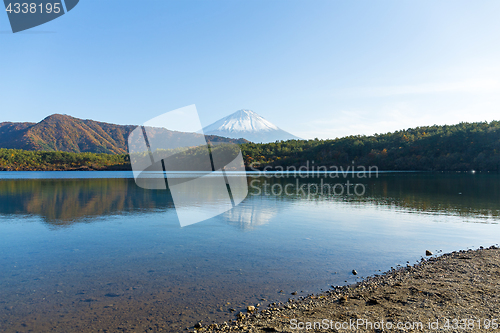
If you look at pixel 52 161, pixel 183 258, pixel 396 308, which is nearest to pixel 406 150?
pixel 183 258

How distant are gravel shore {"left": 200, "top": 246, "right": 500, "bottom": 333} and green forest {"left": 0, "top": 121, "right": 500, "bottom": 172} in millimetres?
106497

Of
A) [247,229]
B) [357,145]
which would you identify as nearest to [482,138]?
[357,145]

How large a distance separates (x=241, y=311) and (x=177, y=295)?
1.37 m

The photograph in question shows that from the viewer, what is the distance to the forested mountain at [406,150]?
9838 centimetres

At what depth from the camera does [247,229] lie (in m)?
12.2

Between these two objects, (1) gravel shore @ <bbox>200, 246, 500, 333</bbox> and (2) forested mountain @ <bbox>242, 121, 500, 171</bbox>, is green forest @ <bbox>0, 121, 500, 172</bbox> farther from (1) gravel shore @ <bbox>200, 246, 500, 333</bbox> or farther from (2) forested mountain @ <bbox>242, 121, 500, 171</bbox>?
(1) gravel shore @ <bbox>200, 246, 500, 333</bbox>

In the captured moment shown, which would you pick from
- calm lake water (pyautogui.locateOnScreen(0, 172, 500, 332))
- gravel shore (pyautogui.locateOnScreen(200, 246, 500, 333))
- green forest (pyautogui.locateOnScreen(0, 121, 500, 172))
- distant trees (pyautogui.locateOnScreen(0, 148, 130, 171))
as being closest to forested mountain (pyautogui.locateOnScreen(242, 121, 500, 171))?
green forest (pyautogui.locateOnScreen(0, 121, 500, 172))

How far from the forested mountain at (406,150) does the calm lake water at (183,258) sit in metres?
101

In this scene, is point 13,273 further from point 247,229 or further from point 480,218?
point 480,218

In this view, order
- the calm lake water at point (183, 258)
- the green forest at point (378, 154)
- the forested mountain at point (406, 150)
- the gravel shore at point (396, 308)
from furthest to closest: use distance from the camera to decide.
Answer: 1. the green forest at point (378, 154)
2. the forested mountain at point (406, 150)
3. the calm lake water at point (183, 258)
4. the gravel shore at point (396, 308)

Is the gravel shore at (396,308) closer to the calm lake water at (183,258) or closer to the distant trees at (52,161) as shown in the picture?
the calm lake water at (183,258)

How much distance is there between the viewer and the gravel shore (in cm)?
434

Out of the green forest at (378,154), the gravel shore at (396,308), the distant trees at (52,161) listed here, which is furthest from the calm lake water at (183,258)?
the distant trees at (52,161)

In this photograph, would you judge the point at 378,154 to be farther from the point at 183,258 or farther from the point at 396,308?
the point at 396,308
